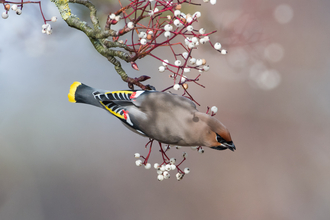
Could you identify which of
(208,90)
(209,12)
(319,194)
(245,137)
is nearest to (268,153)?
(245,137)

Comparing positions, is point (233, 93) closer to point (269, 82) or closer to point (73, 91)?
point (269, 82)

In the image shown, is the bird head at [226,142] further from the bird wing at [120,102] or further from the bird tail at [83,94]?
the bird tail at [83,94]

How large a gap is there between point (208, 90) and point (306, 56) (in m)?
0.93

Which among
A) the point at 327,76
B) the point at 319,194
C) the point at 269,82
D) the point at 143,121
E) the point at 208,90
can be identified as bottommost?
the point at 143,121

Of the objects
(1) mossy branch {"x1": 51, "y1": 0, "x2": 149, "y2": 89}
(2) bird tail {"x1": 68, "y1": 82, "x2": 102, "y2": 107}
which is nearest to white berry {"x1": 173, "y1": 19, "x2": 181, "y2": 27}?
(1) mossy branch {"x1": 51, "y1": 0, "x2": 149, "y2": 89}

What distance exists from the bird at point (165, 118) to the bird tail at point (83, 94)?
0.04 feet

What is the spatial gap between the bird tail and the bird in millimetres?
12

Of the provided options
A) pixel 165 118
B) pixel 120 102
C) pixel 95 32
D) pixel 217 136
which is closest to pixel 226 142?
pixel 217 136

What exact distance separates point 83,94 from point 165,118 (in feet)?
1.38

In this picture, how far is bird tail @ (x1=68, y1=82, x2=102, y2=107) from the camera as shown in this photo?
4.40ft

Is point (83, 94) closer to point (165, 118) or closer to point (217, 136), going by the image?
point (165, 118)

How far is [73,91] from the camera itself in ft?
4.60

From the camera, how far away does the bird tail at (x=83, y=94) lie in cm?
134

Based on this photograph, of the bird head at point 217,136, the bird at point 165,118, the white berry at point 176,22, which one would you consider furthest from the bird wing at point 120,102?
the white berry at point 176,22
